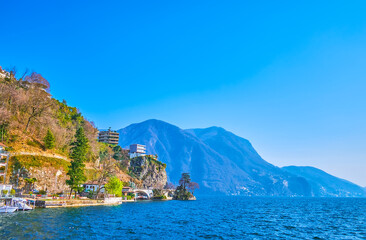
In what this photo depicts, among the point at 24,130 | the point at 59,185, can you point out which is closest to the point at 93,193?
the point at 59,185

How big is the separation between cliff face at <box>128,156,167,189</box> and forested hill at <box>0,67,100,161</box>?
6863 cm

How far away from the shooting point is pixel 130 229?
153 ft

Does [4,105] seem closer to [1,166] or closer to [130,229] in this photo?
[1,166]

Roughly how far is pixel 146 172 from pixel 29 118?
106 meters

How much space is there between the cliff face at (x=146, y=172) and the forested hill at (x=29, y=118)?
2702 inches

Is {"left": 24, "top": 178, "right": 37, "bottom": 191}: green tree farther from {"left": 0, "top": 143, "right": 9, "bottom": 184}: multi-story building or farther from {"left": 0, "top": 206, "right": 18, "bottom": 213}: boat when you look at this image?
{"left": 0, "top": 206, "right": 18, "bottom": 213}: boat

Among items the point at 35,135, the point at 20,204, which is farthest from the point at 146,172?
the point at 20,204

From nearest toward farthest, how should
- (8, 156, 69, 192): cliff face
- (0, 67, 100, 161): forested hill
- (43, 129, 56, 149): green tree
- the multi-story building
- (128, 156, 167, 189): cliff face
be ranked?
1. the multi-story building
2. (8, 156, 69, 192): cliff face
3. (0, 67, 100, 161): forested hill
4. (43, 129, 56, 149): green tree
5. (128, 156, 167, 189): cliff face

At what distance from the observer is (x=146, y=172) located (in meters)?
191

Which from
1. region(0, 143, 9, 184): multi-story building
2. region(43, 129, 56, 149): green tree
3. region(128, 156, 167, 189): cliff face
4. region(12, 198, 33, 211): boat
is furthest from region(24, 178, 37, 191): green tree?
region(128, 156, 167, 189): cliff face

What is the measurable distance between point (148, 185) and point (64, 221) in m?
144

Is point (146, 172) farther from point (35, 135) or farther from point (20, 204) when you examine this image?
point (20, 204)

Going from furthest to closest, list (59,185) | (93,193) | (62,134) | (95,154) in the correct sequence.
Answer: (95,154) → (62,134) → (93,193) → (59,185)

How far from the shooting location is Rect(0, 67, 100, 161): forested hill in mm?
89188
